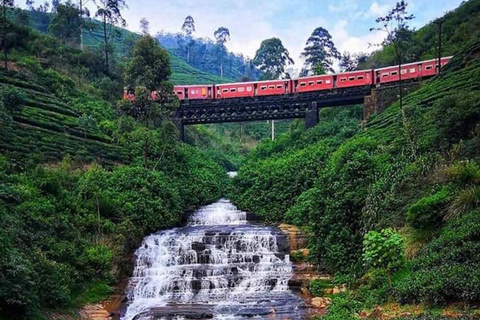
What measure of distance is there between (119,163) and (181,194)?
13.9 ft

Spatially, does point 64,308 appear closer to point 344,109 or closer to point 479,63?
point 479,63

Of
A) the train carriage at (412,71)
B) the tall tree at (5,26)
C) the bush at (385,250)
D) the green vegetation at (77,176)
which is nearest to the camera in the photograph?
the bush at (385,250)

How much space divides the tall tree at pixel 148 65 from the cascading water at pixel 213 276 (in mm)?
11717

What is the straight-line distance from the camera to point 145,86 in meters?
30.0

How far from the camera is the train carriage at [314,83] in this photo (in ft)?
123

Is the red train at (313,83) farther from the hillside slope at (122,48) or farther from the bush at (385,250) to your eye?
the hillside slope at (122,48)

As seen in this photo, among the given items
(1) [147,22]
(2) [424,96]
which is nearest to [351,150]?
(2) [424,96]

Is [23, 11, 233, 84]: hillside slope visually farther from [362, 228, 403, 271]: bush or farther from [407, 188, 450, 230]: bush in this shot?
[407, 188, 450, 230]: bush

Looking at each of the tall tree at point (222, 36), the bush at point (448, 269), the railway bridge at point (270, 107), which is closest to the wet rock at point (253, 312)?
the bush at point (448, 269)

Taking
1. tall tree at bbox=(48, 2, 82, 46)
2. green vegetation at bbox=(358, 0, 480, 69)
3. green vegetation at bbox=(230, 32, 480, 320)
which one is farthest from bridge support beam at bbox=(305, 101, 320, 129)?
tall tree at bbox=(48, 2, 82, 46)

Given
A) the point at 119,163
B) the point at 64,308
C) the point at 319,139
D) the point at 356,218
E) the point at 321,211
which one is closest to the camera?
the point at 64,308

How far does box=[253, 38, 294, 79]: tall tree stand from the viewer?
2918 inches

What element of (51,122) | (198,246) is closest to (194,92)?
(51,122)

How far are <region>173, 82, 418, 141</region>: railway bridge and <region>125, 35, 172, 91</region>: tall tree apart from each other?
27.8 feet
